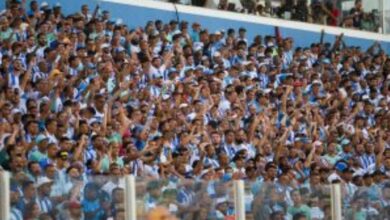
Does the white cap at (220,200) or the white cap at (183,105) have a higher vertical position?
the white cap at (183,105)

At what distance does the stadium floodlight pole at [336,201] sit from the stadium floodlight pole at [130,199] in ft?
10.9

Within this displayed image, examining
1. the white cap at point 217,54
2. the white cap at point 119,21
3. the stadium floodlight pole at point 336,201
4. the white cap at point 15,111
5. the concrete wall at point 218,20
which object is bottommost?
the stadium floodlight pole at point 336,201

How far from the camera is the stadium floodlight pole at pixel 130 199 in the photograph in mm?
11383

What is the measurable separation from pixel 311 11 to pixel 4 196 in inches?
630

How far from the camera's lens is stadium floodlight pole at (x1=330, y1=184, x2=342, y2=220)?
13.6 meters

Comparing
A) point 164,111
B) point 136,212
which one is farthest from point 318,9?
point 136,212

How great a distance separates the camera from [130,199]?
37.5 feet

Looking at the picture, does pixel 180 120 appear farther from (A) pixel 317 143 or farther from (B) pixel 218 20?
(B) pixel 218 20

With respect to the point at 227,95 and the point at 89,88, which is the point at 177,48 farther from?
the point at 89,88

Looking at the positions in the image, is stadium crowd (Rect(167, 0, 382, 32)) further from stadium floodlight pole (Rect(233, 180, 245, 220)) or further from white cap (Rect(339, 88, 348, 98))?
stadium floodlight pole (Rect(233, 180, 245, 220))

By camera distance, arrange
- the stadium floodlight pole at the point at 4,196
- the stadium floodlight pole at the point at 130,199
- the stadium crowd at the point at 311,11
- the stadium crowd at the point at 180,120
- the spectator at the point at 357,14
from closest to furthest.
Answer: the stadium floodlight pole at the point at 4,196
the stadium floodlight pole at the point at 130,199
the stadium crowd at the point at 180,120
the stadium crowd at the point at 311,11
the spectator at the point at 357,14

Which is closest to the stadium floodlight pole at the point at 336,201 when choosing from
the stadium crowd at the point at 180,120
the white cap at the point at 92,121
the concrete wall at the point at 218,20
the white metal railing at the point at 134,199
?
the white metal railing at the point at 134,199

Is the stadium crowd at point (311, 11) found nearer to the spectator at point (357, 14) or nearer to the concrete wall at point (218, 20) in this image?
the spectator at point (357, 14)

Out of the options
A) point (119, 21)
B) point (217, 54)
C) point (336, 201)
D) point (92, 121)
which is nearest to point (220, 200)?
point (336, 201)
